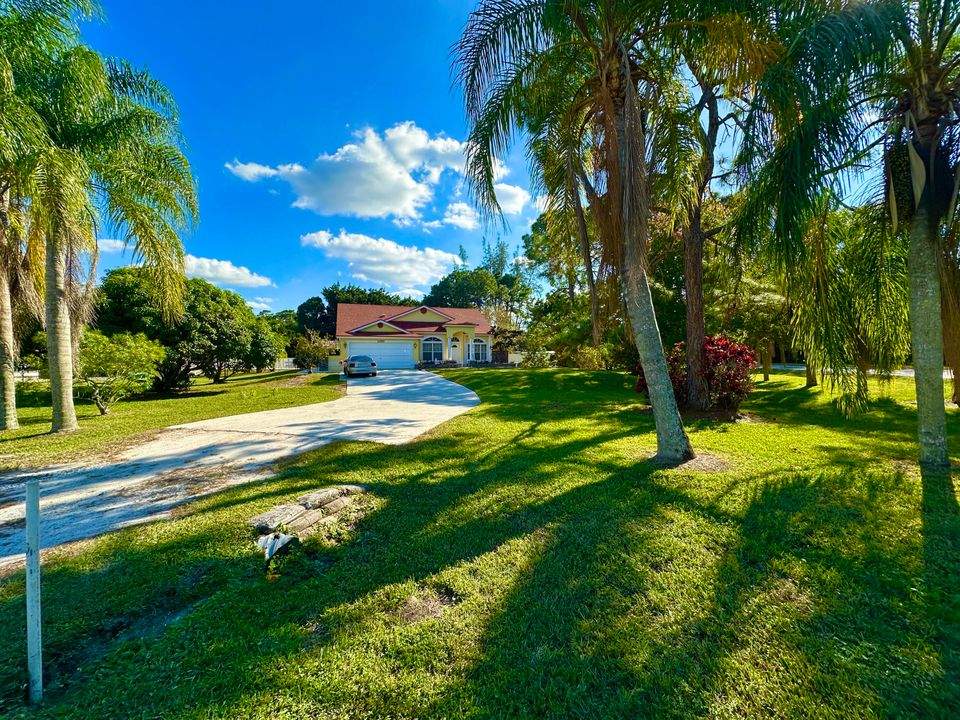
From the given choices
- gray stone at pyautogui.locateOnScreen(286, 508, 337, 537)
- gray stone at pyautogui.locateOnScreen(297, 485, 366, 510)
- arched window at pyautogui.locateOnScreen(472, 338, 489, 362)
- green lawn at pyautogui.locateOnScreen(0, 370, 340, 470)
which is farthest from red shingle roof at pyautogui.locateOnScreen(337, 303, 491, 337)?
gray stone at pyautogui.locateOnScreen(286, 508, 337, 537)

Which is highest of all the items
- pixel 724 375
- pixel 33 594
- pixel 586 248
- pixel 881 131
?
pixel 881 131

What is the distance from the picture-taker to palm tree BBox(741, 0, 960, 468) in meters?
3.89

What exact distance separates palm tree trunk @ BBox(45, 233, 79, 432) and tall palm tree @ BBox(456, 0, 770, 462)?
8.39 metres

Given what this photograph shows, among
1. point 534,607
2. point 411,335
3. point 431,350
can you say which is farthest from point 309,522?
point 431,350

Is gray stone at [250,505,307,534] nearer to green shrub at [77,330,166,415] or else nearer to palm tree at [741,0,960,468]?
palm tree at [741,0,960,468]

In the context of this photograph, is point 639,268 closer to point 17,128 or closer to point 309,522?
point 309,522

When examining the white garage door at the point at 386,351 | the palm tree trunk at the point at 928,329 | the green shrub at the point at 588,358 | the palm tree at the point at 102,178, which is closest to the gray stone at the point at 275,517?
the palm tree at the point at 102,178

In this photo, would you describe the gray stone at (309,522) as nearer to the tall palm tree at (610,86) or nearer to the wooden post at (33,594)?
the wooden post at (33,594)

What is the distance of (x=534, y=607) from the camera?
2.51m

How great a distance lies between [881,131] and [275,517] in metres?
8.72

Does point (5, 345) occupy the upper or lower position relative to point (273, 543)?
upper

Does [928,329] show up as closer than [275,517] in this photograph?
No

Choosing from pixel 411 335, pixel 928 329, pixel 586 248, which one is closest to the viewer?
pixel 928 329

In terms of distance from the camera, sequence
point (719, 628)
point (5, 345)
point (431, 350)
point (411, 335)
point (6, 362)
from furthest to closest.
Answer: point (431, 350) → point (411, 335) → point (5, 345) → point (6, 362) → point (719, 628)
